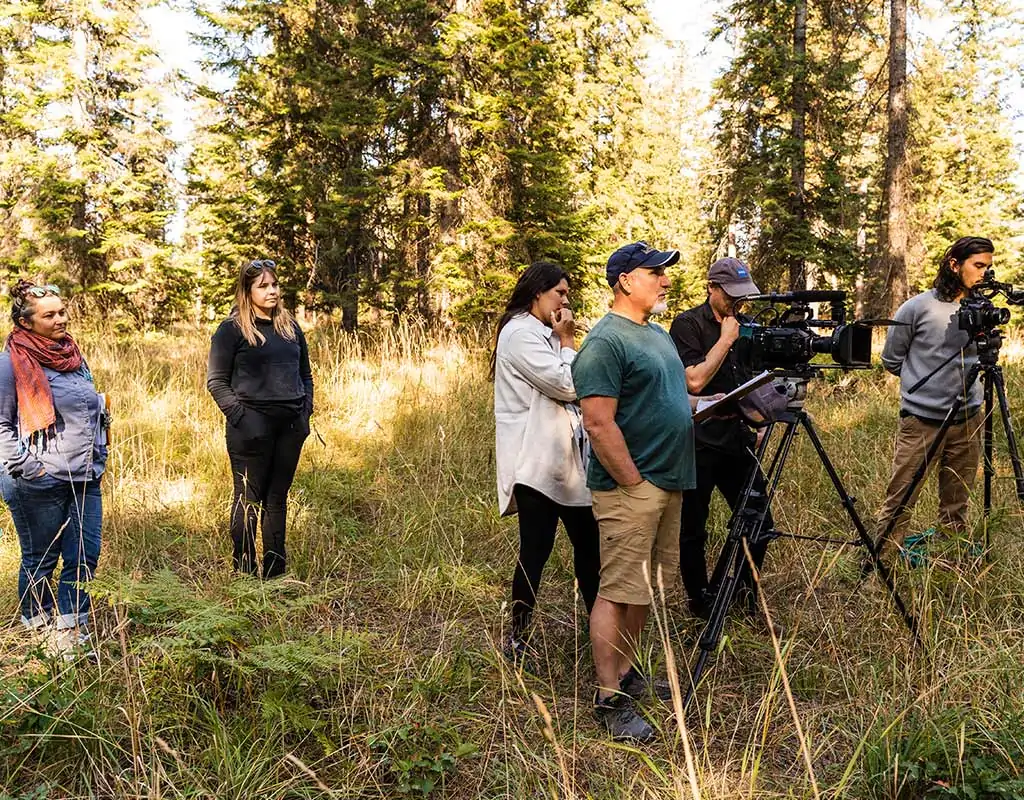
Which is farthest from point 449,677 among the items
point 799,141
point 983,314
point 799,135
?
point 799,135

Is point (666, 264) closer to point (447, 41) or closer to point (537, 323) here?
point (537, 323)

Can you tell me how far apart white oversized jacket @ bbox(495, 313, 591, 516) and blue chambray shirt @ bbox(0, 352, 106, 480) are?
2.11 meters

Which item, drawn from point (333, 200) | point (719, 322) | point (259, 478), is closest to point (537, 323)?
point (719, 322)

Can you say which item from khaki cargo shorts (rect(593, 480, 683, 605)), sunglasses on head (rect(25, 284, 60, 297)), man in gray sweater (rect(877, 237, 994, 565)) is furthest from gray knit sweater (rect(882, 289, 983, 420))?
sunglasses on head (rect(25, 284, 60, 297))

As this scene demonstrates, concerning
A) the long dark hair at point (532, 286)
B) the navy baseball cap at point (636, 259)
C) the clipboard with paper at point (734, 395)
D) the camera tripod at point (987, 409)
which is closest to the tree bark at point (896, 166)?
the camera tripod at point (987, 409)

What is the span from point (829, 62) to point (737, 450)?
12886mm

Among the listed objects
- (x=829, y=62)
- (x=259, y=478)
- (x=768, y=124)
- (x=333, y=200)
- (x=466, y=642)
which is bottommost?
(x=466, y=642)

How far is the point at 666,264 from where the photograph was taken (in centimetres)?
289

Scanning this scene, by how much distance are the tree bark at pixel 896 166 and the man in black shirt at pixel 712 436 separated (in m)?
7.73

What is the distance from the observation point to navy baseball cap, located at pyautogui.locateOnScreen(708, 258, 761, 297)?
360 cm

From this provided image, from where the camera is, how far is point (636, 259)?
112 inches

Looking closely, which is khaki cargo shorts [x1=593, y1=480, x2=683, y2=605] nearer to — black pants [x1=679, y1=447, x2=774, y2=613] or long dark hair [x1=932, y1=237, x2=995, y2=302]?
black pants [x1=679, y1=447, x2=774, y2=613]

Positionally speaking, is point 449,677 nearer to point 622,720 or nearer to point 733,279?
point 622,720

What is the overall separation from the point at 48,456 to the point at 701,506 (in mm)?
3383
